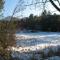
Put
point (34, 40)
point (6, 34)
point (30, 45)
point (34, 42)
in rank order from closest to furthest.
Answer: point (6, 34) → point (30, 45) → point (34, 42) → point (34, 40)

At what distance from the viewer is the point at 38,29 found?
42.2 m

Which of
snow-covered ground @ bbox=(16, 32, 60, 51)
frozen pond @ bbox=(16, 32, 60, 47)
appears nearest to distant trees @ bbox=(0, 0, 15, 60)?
snow-covered ground @ bbox=(16, 32, 60, 51)

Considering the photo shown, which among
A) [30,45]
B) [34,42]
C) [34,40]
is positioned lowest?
[34,40]

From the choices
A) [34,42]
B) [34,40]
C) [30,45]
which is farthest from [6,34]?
[34,40]

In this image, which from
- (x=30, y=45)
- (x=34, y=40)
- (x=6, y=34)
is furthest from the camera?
(x=34, y=40)

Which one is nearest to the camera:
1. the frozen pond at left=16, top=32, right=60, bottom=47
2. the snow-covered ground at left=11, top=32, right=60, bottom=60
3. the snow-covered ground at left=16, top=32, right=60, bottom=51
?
the snow-covered ground at left=11, top=32, right=60, bottom=60

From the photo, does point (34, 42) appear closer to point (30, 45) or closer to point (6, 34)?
point (30, 45)

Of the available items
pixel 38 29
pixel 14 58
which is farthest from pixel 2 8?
pixel 38 29

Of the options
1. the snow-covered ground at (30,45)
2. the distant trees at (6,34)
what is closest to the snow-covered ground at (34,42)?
the snow-covered ground at (30,45)

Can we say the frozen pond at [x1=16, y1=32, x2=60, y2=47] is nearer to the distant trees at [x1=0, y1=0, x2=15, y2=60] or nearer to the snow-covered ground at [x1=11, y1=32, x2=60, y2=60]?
the snow-covered ground at [x1=11, y1=32, x2=60, y2=60]

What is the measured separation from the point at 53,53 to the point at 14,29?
2.87 m

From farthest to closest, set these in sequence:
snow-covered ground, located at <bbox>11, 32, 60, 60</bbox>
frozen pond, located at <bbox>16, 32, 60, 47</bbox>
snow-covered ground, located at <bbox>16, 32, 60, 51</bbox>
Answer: frozen pond, located at <bbox>16, 32, 60, 47</bbox> < snow-covered ground, located at <bbox>16, 32, 60, 51</bbox> < snow-covered ground, located at <bbox>11, 32, 60, 60</bbox>

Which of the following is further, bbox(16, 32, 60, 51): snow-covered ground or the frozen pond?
the frozen pond

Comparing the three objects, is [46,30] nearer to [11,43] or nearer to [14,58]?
[11,43]
